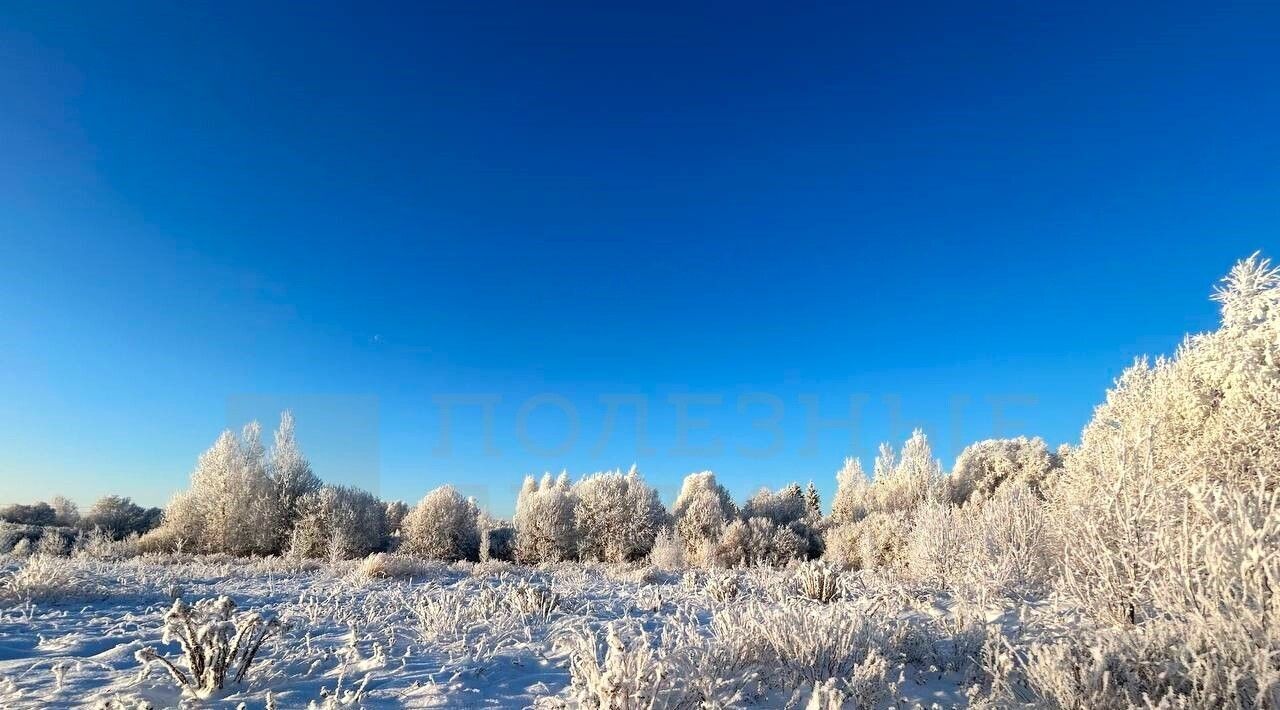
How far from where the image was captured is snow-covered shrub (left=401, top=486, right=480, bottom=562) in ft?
67.3

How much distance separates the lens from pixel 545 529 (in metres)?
21.2

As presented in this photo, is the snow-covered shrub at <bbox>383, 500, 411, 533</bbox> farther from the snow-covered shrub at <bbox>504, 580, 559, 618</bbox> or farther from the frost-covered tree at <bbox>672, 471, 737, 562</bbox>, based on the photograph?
the snow-covered shrub at <bbox>504, 580, 559, 618</bbox>

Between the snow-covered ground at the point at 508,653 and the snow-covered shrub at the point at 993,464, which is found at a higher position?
the snow-covered shrub at the point at 993,464

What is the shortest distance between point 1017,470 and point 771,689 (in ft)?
87.7

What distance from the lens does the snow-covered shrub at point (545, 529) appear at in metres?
21.1

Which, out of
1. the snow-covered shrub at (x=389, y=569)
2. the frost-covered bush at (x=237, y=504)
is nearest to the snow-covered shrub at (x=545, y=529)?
the frost-covered bush at (x=237, y=504)

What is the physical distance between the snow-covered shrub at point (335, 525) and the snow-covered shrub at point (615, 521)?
735 cm

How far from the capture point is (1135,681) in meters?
2.98

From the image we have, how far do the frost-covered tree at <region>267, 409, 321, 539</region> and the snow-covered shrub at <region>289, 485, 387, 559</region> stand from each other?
450 millimetres

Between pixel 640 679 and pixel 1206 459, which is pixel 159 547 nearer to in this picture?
pixel 640 679

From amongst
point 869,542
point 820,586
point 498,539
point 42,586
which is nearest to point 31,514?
point 498,539

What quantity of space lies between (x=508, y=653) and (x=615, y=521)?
1804 cm

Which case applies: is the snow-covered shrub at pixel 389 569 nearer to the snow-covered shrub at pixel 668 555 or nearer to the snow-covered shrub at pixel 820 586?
the snow-covered shrub at pixel 820 586

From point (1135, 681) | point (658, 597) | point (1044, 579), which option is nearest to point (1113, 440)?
point (1135, 681)
